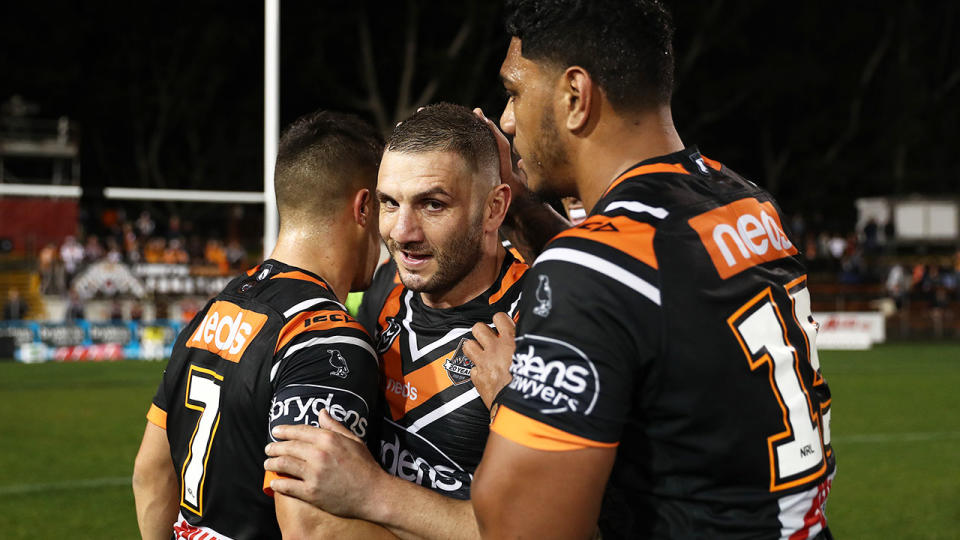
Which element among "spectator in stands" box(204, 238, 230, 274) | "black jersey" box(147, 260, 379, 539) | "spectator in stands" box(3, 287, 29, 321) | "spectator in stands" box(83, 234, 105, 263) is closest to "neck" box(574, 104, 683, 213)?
"black jersey" box(147, 260, 379, 539)

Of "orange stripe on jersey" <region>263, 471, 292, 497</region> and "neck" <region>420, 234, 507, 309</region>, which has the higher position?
"neck" <region>420, 234, 507, 309</region>

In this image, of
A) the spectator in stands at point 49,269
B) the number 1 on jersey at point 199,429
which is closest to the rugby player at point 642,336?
the number 1 on jersey at point 199,429

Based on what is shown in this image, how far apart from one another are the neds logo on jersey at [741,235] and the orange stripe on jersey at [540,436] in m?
0.43

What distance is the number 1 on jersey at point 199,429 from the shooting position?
279 cm

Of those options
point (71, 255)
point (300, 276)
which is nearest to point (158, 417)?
point (300, 276)

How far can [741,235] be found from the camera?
2.02 meters

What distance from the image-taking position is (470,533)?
7.07 feet

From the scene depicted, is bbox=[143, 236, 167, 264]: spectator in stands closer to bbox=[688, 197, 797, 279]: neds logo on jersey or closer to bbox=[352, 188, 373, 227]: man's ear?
bbox=[352, 188, 373, 227]: man's ear

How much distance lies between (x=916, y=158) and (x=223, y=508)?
4365 cm

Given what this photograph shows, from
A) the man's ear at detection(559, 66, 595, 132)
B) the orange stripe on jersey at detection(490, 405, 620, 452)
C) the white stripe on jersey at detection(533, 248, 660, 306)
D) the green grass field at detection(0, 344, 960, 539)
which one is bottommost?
the green grass field at detection(0, 344, 960, 539)

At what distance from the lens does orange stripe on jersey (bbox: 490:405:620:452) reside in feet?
5.88

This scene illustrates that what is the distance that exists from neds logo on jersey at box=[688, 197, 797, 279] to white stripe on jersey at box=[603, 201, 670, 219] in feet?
0.20

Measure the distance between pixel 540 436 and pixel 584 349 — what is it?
7.0 inches

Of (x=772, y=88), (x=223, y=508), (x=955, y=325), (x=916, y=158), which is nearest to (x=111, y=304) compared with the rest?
(x=223, y=508)
